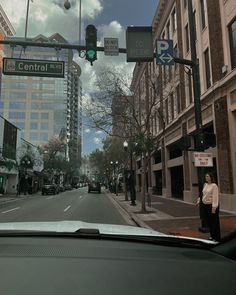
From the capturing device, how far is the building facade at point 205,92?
A: 19469 millimetres

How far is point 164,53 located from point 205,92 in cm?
1009

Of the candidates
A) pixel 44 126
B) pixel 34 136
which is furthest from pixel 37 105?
pixel 34 136

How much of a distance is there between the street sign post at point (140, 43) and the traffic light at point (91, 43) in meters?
1.10

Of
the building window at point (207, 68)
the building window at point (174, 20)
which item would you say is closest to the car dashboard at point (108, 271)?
the building window at point (207, 68)

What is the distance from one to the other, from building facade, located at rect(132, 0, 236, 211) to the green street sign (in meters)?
4.90

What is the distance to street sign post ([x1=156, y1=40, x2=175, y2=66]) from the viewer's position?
13.0 meters

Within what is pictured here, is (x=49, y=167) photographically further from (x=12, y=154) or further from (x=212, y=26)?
(x=212, y=26)

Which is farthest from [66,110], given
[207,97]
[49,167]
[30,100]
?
[207,97]

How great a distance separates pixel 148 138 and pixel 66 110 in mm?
122455

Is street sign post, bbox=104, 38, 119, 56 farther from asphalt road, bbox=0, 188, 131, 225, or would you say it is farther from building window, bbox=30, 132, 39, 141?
building window, bbox=30, 132, 39, 141

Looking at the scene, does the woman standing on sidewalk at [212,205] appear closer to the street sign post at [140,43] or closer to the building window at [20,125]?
the street sign post at [140,43]

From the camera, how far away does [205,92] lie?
2266cm

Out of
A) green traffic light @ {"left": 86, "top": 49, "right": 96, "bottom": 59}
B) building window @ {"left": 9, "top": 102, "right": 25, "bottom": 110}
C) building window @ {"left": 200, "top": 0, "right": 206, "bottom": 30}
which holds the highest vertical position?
building window @ {"left": 9, "top": 102, "right": 25, "bottom": 110}

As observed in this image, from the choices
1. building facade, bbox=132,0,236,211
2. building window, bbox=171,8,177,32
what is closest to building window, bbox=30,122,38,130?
building facade, bbox=132,0,236,211
